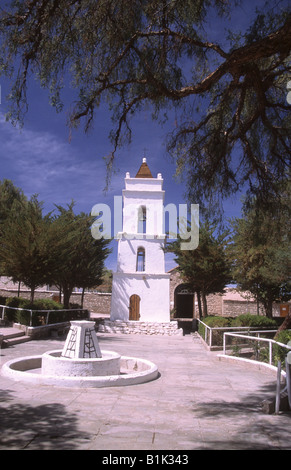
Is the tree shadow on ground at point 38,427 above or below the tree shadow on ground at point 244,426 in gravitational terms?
above

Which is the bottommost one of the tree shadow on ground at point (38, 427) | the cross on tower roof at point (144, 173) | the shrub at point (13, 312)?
the tree shadow on ground at point (38, 427)

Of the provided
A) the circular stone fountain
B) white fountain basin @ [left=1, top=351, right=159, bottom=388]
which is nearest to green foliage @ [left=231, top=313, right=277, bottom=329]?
the circular stone fountain

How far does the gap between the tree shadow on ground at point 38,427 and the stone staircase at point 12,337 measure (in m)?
7.03

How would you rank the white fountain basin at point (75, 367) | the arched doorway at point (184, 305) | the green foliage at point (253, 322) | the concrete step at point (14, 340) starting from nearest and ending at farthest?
the white fountain basin at point (75, 367)
the concrete step at point (14, 340)
the green foliage at point (253, 322)
the arched doorway at point (184, 305)

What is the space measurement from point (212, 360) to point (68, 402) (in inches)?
269

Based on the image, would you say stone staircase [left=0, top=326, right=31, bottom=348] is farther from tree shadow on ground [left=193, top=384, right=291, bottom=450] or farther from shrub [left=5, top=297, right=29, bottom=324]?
tree shadow on ground [left=193, top=384, right=291, bottom=450]

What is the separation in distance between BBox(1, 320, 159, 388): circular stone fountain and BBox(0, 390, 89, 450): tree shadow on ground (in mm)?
1331

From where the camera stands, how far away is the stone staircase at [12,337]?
12.2 metres

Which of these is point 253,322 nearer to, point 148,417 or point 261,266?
point 261,266

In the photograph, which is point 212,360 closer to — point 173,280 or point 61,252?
point 61,252

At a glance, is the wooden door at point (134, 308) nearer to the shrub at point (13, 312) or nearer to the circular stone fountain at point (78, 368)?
the shrub at point (13, 312)

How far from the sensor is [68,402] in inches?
226

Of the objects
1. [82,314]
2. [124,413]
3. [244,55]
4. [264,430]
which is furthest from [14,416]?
[82,314]

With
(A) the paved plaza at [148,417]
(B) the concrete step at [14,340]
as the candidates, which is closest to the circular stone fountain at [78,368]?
(A) the paved plaza at [148,417]
